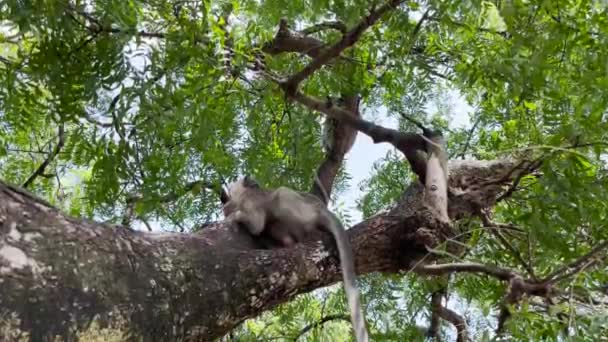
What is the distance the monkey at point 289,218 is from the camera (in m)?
2.79

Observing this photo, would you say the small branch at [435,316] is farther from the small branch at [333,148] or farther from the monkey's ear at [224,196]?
the monkey's ear at [224,196]

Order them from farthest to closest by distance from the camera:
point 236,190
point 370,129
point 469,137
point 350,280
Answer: point 469,137 → point 236,190 → point 370,129 → point 350,280

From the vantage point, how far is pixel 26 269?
5.88 feet

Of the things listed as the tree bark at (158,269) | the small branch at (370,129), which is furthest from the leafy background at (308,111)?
the tree bark at (158,269)

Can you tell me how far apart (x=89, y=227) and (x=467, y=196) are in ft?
6.33

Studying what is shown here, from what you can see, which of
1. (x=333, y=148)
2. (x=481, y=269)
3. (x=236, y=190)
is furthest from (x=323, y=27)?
(x=481, y=269)

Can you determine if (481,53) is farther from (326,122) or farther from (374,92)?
(374,92)

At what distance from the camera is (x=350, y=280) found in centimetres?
279

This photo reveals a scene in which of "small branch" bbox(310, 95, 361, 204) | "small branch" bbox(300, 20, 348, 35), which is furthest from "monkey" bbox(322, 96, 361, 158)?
"small branch" bbox(300, 20, 348, 35)

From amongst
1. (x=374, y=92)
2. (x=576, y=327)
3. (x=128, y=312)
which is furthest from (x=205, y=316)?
(x=374, y=92)

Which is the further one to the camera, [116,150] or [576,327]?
[116,150]

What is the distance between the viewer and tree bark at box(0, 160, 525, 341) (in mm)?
1799

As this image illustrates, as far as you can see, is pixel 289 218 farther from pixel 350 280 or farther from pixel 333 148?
pixel 333 148

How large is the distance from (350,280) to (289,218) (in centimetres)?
63
